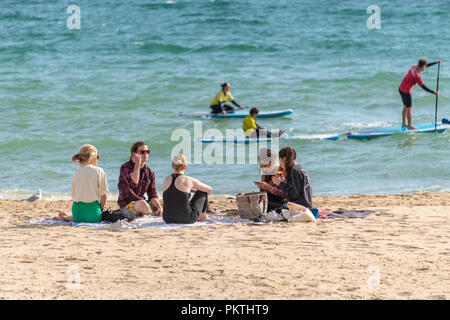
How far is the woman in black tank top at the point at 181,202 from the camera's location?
7.55m

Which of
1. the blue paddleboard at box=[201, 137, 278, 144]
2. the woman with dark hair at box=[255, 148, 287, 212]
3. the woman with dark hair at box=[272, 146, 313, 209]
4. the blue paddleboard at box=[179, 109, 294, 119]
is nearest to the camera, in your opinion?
the woman with dark hair at box=[272, 146, 313, 209]

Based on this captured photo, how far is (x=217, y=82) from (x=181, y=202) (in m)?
18.0

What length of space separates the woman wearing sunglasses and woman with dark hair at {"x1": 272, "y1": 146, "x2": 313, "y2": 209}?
1595 mm

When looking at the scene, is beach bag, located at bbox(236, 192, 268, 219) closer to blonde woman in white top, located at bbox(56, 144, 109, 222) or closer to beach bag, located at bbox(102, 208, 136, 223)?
beach bag, located at bbox(102, 208, 136, 223)

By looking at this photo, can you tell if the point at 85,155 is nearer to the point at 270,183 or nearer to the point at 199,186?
the point at 199,186

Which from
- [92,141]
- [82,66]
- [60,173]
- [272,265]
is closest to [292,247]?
[272,265]

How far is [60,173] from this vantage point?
13336 millimetres

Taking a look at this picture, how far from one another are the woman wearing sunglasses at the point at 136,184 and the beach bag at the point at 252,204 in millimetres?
1063

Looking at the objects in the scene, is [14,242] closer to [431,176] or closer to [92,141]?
[431,176]

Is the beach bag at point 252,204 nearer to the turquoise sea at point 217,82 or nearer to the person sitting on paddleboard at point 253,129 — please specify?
the turquoise sea at point 217,82

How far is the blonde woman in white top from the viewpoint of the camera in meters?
7.52

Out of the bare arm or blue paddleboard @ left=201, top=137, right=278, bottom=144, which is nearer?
the bare arm

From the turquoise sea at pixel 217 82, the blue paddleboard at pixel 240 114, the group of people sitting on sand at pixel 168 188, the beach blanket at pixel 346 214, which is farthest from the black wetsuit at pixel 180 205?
the blue paddleboard at pixel 240 114

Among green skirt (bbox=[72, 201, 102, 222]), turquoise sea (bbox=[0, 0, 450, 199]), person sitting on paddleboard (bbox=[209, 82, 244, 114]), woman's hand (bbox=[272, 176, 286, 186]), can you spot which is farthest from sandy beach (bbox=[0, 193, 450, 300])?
person sitting on paddleboard (bbox=[209, 82, 244, 114])
